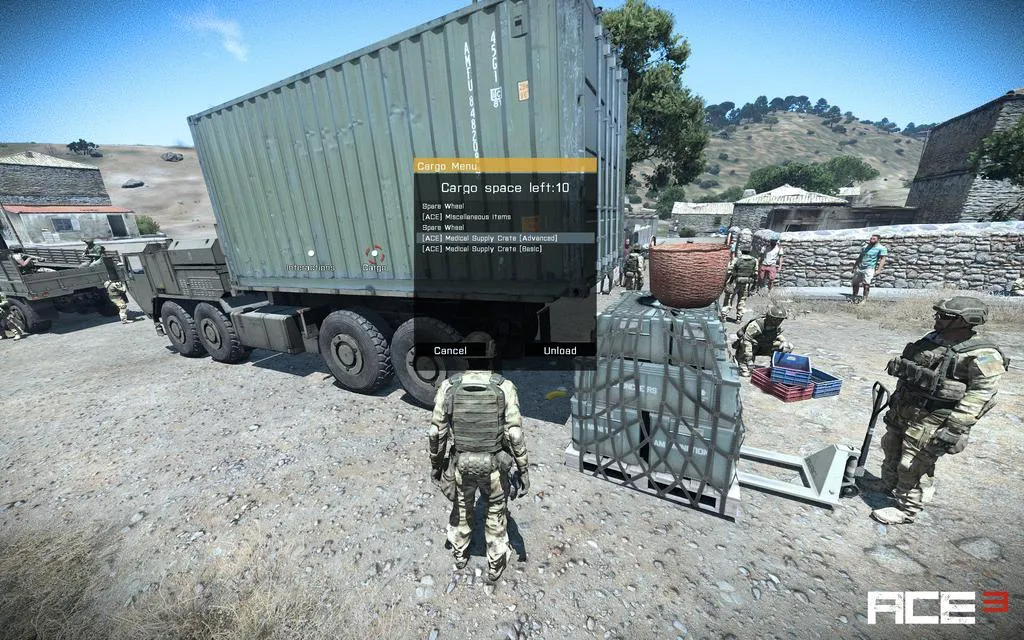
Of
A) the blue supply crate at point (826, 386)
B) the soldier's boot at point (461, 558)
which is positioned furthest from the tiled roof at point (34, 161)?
the blue supply crate at point (826, 386)

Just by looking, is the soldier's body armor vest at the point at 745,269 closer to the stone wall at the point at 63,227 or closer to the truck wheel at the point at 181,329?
the truck wheel at the point at 181,329

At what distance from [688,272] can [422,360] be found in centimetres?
343

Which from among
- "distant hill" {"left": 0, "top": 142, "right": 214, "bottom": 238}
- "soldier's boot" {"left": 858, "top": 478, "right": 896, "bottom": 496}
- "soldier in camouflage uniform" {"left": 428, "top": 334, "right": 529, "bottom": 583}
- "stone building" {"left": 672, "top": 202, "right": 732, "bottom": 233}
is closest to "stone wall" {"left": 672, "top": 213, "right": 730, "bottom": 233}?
"stone building" {"left": 672, "top": 202, "right": 732, "bottom": 233}

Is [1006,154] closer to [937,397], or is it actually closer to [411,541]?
[937,397]

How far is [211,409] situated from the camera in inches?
213

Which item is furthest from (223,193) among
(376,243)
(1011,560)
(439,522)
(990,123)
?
(990,123)

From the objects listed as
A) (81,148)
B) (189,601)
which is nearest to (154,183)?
(81,148)

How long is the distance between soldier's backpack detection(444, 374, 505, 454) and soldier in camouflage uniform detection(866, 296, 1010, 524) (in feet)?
10.8

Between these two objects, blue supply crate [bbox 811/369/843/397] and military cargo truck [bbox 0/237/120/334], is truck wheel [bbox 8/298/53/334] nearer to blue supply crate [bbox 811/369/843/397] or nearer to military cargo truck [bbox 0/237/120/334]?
military cargo truck [bbox 0/237/120/334]

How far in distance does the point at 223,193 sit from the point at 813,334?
431 inches

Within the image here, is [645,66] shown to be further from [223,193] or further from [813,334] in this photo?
[223,193]

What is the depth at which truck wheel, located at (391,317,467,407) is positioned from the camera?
477 centimetres

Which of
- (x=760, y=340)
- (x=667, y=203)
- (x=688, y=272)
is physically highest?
(x=667, y=203)

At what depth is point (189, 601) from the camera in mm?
2715
